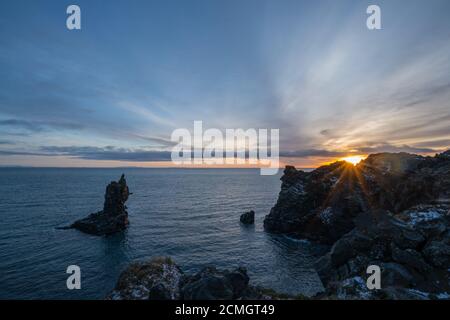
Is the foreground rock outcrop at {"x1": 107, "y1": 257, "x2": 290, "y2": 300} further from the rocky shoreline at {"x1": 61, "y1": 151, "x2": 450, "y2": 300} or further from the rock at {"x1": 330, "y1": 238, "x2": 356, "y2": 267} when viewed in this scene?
the rock at {"x1": 330, "y1": 238, "x2": 356, "y2": 267}

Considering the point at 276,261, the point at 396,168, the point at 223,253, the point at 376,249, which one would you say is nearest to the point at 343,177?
the point at 396,168

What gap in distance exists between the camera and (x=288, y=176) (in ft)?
245

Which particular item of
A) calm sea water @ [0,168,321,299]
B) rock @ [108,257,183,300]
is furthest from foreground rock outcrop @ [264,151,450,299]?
rock @ [108,257,183,300]

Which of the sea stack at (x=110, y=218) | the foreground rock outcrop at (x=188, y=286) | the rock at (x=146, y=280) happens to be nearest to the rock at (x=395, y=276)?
the foreground rock outcrop at (x=188, y=286)

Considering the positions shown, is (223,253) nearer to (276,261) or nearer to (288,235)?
(276,261)

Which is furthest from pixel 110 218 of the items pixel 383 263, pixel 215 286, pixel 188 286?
pixel 383 263

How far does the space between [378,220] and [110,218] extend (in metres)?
66.0

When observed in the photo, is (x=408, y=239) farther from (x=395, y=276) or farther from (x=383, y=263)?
(x=395, y=276)

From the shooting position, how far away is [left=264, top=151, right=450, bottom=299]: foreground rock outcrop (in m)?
20.6

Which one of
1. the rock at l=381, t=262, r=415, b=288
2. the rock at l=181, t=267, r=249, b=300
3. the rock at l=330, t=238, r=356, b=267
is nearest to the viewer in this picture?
the rock at l=181, t=267, r=249, b=300

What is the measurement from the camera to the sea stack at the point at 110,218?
62.4m

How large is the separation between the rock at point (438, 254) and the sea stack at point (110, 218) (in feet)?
217

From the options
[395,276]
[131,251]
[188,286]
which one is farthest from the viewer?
[131,251]

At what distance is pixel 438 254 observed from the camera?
22281 mm
